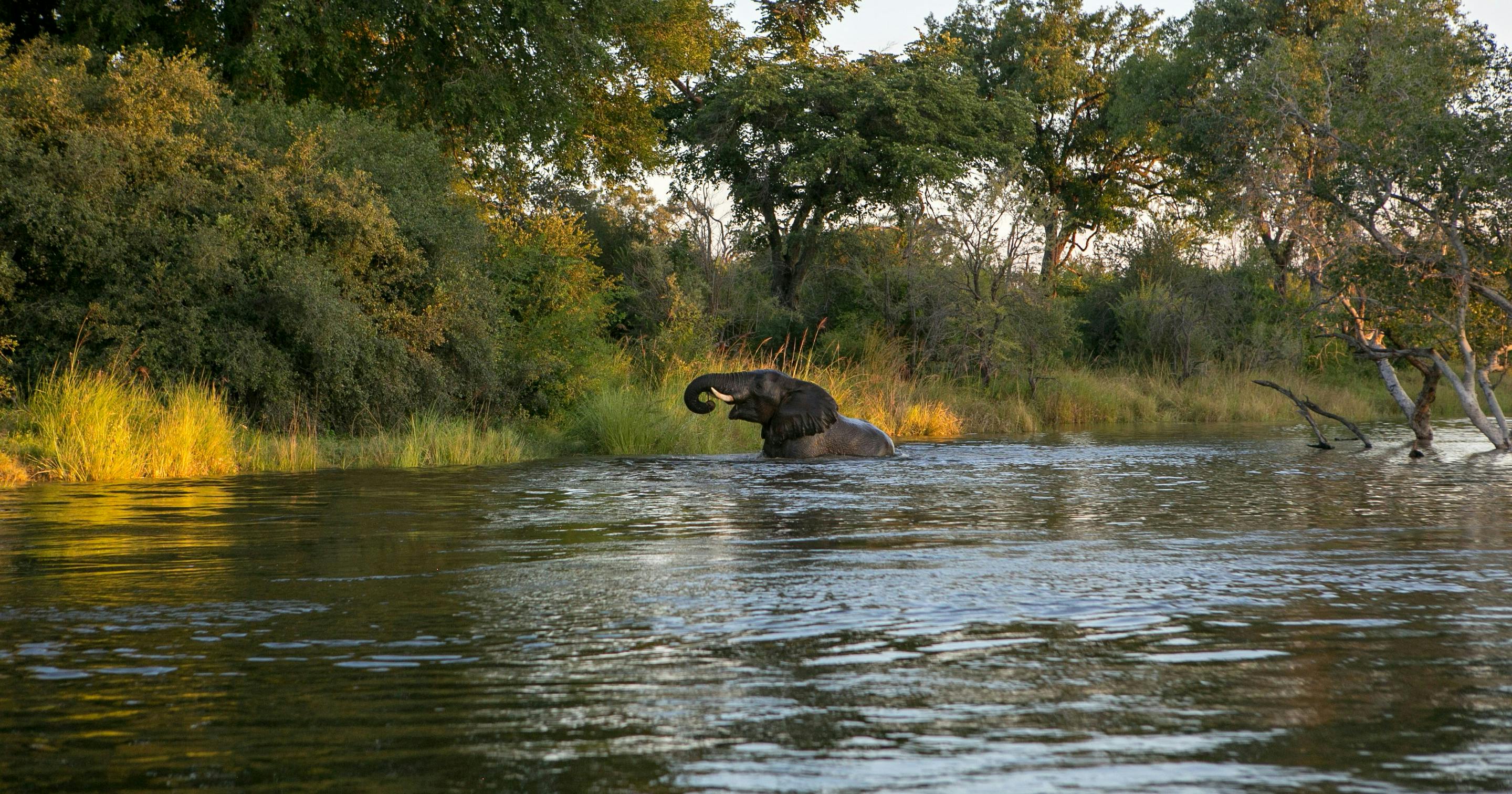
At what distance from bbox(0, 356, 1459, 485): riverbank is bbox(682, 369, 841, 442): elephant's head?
2.51 m

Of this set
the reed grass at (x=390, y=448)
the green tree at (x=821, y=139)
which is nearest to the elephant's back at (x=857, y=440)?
the reed grass at (x=390, y=448)

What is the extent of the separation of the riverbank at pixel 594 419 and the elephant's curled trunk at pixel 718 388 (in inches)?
97.5

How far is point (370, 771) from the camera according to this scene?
3480 mm

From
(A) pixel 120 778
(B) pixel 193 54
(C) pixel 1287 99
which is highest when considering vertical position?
(B) pixel 193 54

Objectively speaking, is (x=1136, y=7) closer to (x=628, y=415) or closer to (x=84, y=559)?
(x=628, y=415)

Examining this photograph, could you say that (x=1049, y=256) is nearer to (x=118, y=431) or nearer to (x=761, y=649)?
(x=118, y=431)

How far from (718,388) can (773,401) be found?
671 mm

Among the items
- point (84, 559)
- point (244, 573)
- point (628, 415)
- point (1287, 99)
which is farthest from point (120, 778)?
point (1287, 99)

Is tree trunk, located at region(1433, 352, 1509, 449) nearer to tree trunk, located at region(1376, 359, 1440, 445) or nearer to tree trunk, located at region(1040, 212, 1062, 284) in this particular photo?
tree trunk, located at region(1376, 359, 1440, 445)

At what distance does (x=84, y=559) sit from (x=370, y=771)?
15.5 ft

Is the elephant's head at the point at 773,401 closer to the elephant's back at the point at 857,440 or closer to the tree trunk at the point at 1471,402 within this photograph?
the elephant's back at the point at 857,440

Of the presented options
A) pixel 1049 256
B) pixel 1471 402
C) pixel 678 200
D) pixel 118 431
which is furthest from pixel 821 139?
pixel 118 431

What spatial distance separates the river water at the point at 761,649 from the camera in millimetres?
3529

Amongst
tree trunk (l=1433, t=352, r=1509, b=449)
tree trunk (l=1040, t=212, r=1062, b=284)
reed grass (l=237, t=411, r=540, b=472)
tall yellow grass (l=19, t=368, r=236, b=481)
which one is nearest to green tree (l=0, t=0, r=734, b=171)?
reed grass (l=237, t=411, r=540, b=472)
